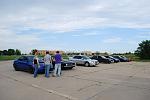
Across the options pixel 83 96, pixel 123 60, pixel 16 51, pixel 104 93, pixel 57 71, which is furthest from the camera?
pixel 16 51

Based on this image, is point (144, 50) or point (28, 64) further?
point (144, 50)

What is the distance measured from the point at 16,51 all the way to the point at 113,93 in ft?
366

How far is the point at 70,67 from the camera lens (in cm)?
2086

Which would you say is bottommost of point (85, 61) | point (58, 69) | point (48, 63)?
point (58, 69)

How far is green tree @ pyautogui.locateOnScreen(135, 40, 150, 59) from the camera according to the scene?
6106cm

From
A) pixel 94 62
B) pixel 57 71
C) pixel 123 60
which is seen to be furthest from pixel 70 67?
pixel 123 60

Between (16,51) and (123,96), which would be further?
(16,51)

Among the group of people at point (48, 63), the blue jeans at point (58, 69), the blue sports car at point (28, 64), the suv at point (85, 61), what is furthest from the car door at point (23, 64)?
the suv at point (85, 61)

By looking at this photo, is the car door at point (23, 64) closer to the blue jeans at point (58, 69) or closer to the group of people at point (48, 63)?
the group of people at point (48, 63)

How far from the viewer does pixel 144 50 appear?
61.7 meters

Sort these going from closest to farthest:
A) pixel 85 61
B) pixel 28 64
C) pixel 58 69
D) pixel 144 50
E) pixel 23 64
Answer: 1. pixel 58 69
2. pixel 28 64
3. pixel 23 64
4. pixel 85 61
5. pixel 144 50

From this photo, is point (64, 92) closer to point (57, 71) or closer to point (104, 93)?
point (104, 93)

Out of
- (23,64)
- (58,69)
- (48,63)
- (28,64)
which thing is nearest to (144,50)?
(23,64)

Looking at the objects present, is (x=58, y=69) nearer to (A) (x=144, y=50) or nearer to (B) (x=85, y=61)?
(B) (x=85, y=61)
